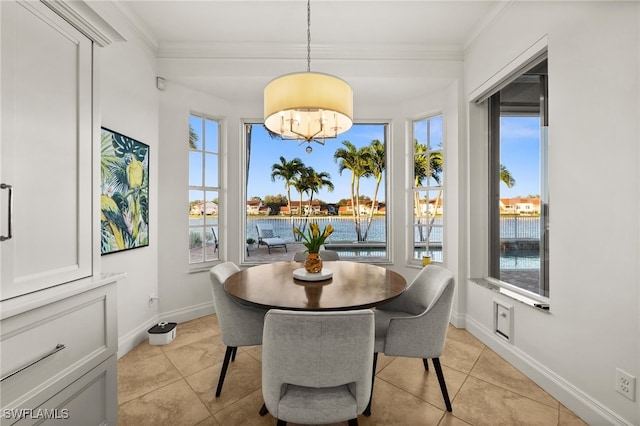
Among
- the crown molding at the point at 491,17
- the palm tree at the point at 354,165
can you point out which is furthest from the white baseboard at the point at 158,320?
the crown molding at the point at 491,17

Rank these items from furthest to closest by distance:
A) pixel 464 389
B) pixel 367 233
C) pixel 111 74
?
pixel 367 233 → pixel 111 74 → pixel 464 389

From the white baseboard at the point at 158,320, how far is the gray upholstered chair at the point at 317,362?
1.95 m

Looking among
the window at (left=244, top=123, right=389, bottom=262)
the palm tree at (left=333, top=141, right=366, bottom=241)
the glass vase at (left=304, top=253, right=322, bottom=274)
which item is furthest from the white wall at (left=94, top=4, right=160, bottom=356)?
the palm tree at (left=333, top=141, right=366, bottom=241)

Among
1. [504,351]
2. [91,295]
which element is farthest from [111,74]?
[504,351]

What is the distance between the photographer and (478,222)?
2.93 m

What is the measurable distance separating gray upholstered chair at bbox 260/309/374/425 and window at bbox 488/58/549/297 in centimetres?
183

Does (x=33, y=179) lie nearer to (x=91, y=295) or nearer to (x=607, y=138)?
(x=91, y=295)

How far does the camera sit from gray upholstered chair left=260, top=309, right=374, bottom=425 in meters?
1.12

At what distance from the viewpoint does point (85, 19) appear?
1.32m

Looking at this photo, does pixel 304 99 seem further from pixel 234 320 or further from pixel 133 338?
pixel 133 338

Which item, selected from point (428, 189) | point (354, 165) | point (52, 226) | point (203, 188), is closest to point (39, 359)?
point (52, 226)

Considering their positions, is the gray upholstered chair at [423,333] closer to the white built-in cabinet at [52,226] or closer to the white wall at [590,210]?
the white wall at [590,210]

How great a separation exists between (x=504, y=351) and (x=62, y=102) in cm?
337

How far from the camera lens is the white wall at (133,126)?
2.32 meters
